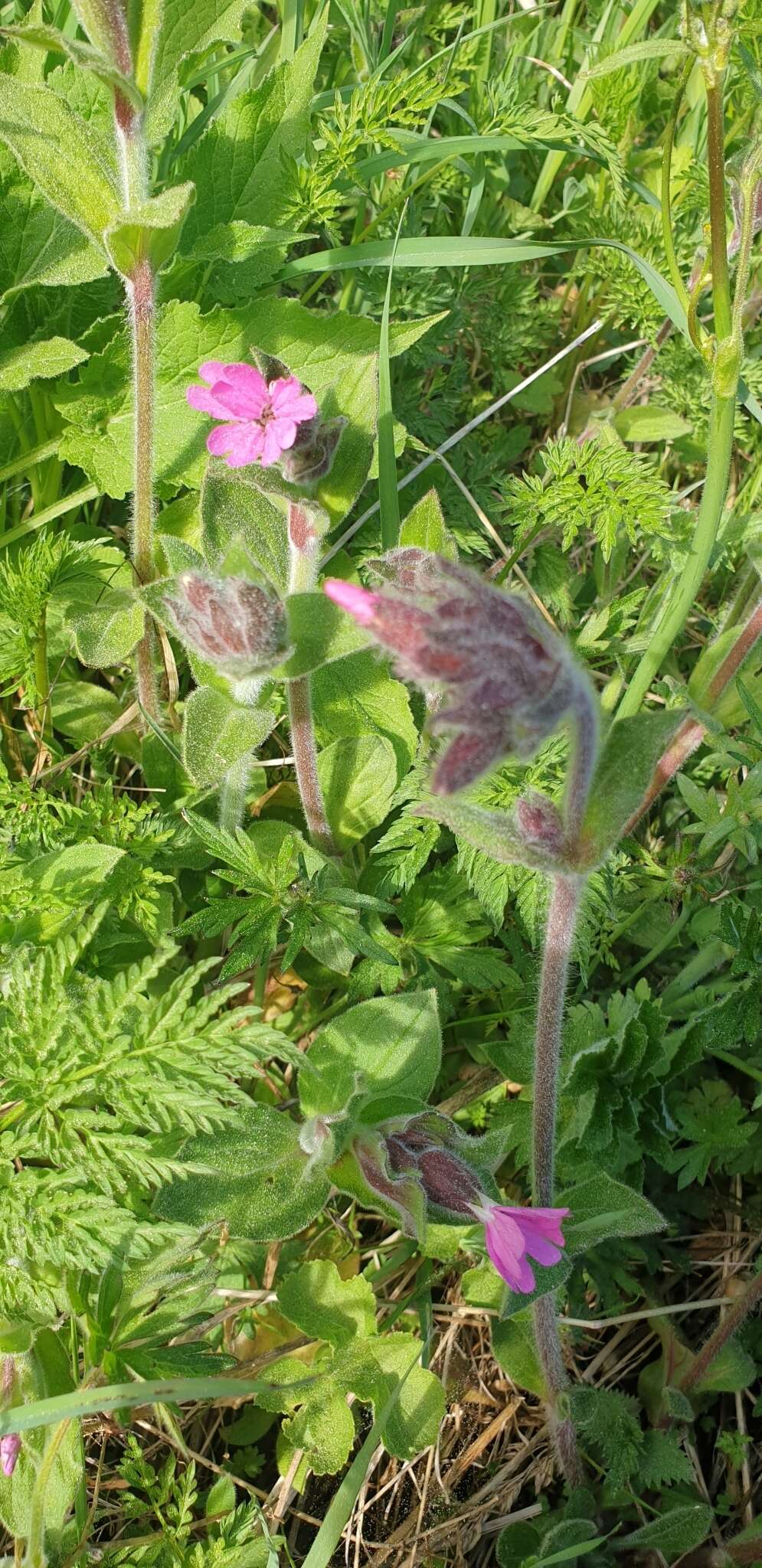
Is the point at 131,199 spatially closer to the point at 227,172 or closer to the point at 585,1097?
the point at 227,172

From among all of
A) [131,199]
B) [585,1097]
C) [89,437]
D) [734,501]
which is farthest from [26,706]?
[734,501]

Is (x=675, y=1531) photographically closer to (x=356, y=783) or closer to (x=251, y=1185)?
(x=251, y=1185)

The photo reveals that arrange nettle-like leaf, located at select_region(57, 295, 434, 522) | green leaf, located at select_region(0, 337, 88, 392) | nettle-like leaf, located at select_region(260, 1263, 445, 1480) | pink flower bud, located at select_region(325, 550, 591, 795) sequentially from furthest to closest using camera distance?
nettle-like leaf, located at select_region(57, 295, 434, 522)
green leaf, located at select_region(0, 337, 88, 392)
nettle-like leaf, located at select_region(260, 1263, 445, 1480)
pink flower bud, located at select_region(325, 550, 591, 795)

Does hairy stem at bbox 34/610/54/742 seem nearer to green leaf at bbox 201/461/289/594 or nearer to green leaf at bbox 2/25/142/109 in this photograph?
green leaf at bbox 201/461/289/594

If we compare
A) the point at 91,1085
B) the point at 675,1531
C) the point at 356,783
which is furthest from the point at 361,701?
the point at 675,1531

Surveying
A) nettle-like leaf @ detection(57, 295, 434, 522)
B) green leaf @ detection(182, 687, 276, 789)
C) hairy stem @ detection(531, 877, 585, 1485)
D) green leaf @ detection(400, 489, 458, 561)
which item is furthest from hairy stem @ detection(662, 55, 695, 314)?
hairy stem @ detection(531, 877, 585, 1485)

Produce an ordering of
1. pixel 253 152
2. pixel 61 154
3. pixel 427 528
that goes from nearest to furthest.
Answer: pixel 61 154, pixel 427 528, pixel 253 152
